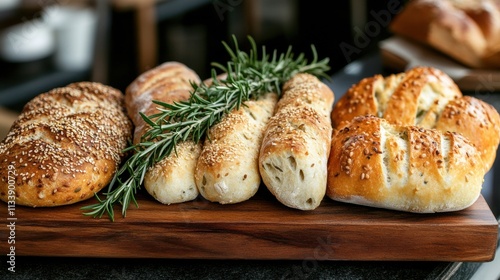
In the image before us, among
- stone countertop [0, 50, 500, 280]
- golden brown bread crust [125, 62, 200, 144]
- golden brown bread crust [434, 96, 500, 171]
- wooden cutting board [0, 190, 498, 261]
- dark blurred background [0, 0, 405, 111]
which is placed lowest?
dark blurred background [0, 0, 405, 111]

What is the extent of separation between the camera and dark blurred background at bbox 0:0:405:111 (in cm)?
480

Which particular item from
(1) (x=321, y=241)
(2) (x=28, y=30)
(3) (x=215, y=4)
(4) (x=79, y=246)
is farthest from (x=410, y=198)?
(3) (x=215, y=4)

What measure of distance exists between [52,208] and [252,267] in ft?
1.63

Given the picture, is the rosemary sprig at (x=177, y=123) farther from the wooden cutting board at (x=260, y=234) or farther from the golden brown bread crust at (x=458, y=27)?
the golden brown bread crust at (x=458, y=27)

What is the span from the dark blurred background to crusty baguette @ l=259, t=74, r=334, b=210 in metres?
3.13

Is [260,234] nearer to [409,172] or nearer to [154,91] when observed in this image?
[409,172]

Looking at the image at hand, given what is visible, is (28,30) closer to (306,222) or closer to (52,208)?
(52,208)

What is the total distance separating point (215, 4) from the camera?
5.96m

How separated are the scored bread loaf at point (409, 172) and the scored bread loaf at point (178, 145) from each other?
0.34m
